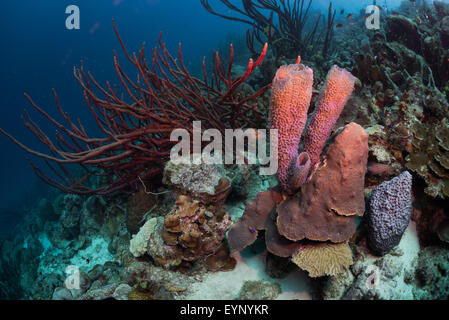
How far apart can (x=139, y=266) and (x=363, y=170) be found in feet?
6.83

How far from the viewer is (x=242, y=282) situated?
200 centimetres

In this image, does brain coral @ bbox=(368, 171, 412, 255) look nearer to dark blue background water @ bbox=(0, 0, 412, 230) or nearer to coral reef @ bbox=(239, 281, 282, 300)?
coral reef @ bbox=(239, 281, 282, 300)

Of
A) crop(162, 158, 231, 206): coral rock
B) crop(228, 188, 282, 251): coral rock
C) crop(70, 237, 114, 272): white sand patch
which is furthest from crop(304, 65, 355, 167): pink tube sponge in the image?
crop(70, 237, 114, 272): white sand patch

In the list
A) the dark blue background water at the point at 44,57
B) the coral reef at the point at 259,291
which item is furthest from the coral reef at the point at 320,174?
the dark blue background water at the point at 44,57

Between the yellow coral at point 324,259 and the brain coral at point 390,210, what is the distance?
11.3 inches

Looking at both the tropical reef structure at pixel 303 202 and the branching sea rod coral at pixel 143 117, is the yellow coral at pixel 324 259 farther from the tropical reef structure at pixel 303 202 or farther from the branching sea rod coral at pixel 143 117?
the branching sea rod coral at pixel 143 117

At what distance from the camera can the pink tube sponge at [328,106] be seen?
1541mm

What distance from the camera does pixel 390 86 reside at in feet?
9.11

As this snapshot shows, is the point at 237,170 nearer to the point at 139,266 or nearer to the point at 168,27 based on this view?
the point at 139,266

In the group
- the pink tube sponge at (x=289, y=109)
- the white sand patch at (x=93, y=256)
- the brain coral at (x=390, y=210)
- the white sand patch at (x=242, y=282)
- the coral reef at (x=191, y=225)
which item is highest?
the pink tube sponge at (x=289, y=109)

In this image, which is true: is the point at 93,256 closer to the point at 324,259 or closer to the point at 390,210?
the point at 324,259

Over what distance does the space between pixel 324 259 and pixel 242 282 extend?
80 centimetres

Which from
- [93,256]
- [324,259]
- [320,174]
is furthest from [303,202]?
[93,256]
